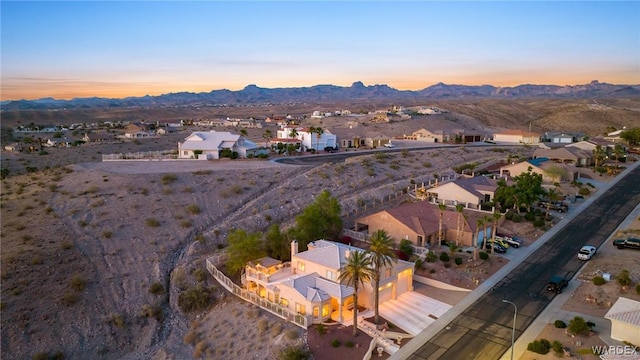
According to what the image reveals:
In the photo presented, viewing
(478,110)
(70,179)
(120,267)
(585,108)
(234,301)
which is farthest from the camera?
(478,110)

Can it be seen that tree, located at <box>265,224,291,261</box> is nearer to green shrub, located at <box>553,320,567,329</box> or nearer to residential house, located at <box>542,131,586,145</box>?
green shrub, located at <box>553,320,567,329</box>

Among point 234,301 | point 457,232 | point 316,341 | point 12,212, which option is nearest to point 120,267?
point 234,301

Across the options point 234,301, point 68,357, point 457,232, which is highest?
point 457,232

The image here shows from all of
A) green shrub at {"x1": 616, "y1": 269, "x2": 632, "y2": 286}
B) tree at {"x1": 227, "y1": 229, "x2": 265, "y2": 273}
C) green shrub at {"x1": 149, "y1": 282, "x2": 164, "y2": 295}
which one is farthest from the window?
green shrub at {"x1": 616, "y1": 269, "x2": 632, "y2": 286}

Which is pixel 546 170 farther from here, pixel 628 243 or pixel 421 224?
pixel 421 224

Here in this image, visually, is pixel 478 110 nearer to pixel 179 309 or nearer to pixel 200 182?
pixel 200 182

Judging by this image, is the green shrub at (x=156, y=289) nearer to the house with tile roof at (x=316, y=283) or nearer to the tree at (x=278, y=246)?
the house with tile roof at (x=316, y=283)

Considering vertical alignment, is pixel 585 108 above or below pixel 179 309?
above
